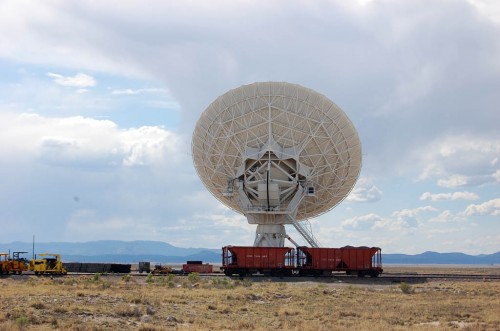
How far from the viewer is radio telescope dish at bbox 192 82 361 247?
207 feet

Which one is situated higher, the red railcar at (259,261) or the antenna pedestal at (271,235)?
the antenna pedestal at (271,235)

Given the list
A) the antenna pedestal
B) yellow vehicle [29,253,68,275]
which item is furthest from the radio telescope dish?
yellow vehicle [29,253,68,275]

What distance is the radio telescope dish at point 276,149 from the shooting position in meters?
63.0

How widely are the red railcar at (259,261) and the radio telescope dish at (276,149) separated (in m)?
4.00

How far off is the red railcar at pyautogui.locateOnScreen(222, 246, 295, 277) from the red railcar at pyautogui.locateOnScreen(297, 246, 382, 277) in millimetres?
1564

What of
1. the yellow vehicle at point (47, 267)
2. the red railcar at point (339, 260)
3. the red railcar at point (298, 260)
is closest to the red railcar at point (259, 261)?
the red railcar at point (298, 260)

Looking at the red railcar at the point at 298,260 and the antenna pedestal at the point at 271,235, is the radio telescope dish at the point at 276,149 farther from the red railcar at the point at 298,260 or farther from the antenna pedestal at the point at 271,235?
the red railcar at the point at 298,260

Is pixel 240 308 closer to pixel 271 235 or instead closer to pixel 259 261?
pixel 259 261

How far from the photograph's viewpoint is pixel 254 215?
66.6 m

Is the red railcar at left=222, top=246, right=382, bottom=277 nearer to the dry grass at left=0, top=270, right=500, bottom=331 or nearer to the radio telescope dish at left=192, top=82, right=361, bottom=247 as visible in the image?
the radio telescope dish at left=192, top=82, right=361, bottom=247

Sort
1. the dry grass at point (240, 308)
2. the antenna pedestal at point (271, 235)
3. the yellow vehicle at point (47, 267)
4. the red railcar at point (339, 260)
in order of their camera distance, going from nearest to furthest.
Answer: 1. the dry grass at point (240, 308)
2. the yellow vehicle at point (47, 267)
3. the red railcar at point (339, 260)
4. the antenna pedestal at point (271, 235)

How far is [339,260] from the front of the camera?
6334 centimetres

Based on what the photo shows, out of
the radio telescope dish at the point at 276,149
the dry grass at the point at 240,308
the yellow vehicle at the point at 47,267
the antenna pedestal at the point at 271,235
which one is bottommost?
the dry grass at the point at 240,308

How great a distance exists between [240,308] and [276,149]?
3241 cm
